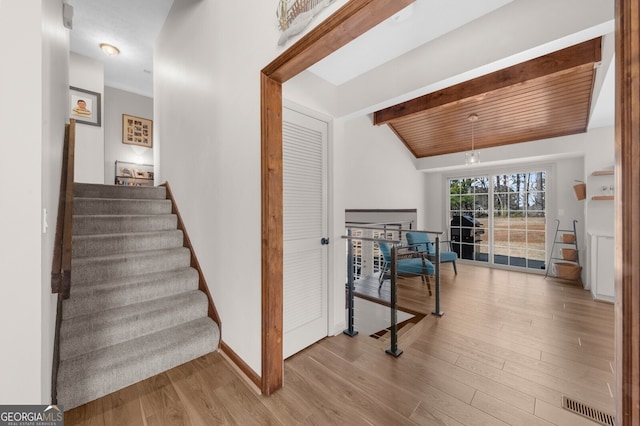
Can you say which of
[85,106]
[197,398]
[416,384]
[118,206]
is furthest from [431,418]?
[85,106]

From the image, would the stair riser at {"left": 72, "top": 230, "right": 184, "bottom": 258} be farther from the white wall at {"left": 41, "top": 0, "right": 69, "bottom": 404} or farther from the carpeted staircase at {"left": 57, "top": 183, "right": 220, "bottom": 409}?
the white wall at {"left": 41, "top": 0, "right": 69, "bottom": 404}

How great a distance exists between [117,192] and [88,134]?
215 centimetres

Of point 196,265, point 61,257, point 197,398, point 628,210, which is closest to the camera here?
point 628,210

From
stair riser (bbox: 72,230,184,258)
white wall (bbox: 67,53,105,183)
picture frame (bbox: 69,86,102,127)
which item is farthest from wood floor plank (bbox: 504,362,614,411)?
picture frame (bbox: 69,86,102,127)

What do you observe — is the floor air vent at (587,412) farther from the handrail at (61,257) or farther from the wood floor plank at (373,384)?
the handrail at (61,257)

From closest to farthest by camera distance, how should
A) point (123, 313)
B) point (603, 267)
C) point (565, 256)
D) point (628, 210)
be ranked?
point (628, 210)
point (123, 313)
point (603, 267)
point (565, 256)

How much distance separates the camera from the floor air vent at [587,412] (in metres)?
1.55

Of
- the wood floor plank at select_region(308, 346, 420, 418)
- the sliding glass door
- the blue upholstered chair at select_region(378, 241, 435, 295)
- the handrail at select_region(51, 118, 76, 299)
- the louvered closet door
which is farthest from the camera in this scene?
the sliding glass door

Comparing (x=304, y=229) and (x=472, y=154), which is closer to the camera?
(x=304, y=229)

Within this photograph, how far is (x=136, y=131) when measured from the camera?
17.9 feet

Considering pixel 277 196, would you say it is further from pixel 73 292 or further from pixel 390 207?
pixel 390 207

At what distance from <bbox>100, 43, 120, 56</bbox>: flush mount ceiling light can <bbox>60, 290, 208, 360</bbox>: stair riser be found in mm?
4007

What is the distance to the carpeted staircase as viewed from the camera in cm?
170

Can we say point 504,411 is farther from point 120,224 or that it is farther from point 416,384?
point 120,224
